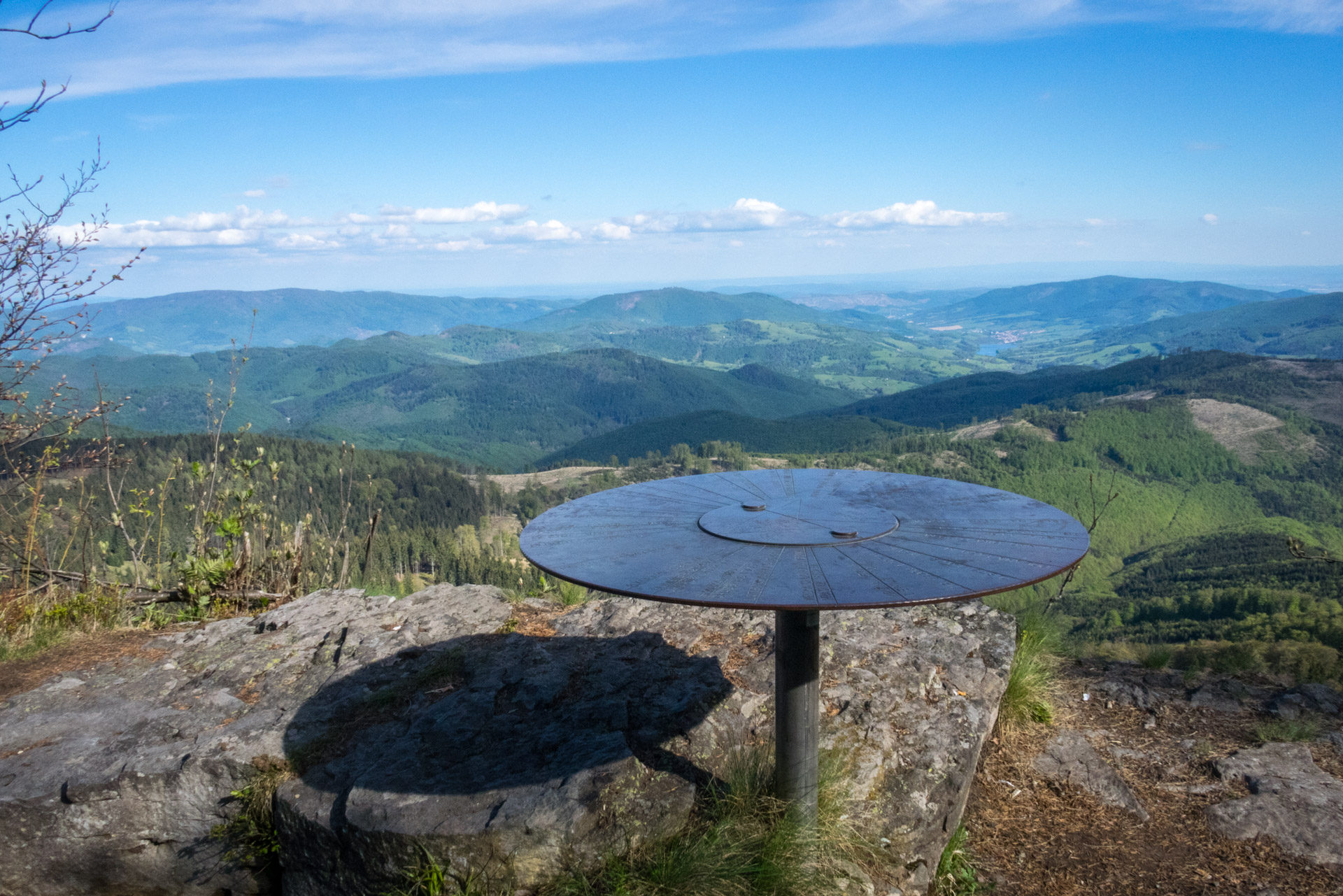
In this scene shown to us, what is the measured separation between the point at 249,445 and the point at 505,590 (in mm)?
127270

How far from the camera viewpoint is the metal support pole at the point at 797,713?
513cm

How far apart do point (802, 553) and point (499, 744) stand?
2663 millimetres

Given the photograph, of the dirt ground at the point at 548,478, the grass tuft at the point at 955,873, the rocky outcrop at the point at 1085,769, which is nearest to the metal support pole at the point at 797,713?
the grass tuft at the point at 955,873

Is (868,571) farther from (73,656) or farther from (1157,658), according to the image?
(73,656)

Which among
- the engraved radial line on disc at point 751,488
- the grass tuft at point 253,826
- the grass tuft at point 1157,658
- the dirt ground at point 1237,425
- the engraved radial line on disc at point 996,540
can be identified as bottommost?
the dirt ground at point 1237,425

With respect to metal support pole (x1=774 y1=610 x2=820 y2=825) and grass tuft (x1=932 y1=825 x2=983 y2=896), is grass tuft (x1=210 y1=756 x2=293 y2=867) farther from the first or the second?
grass tuft (x1=932 y1=825 x2=983 y2=896)

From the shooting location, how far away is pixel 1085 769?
6973 mm

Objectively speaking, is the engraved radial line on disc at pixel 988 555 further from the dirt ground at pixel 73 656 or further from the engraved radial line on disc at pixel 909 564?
the dirt ground at pixel 73 656

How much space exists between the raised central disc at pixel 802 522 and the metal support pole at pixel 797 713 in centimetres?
52

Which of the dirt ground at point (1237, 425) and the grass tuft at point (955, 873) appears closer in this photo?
the grass tuft at point (955, 873)

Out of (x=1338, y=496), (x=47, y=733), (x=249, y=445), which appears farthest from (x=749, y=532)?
(x=1338, y=496)

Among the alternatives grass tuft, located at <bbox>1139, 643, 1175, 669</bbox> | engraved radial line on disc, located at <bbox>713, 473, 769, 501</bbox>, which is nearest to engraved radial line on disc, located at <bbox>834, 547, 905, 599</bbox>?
engraved radial line on disc, located at <bbox>713, 473, 769, 501</bbox>

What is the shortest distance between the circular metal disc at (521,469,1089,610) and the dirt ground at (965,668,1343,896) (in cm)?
259

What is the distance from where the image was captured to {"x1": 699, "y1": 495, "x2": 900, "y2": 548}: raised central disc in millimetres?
5250
